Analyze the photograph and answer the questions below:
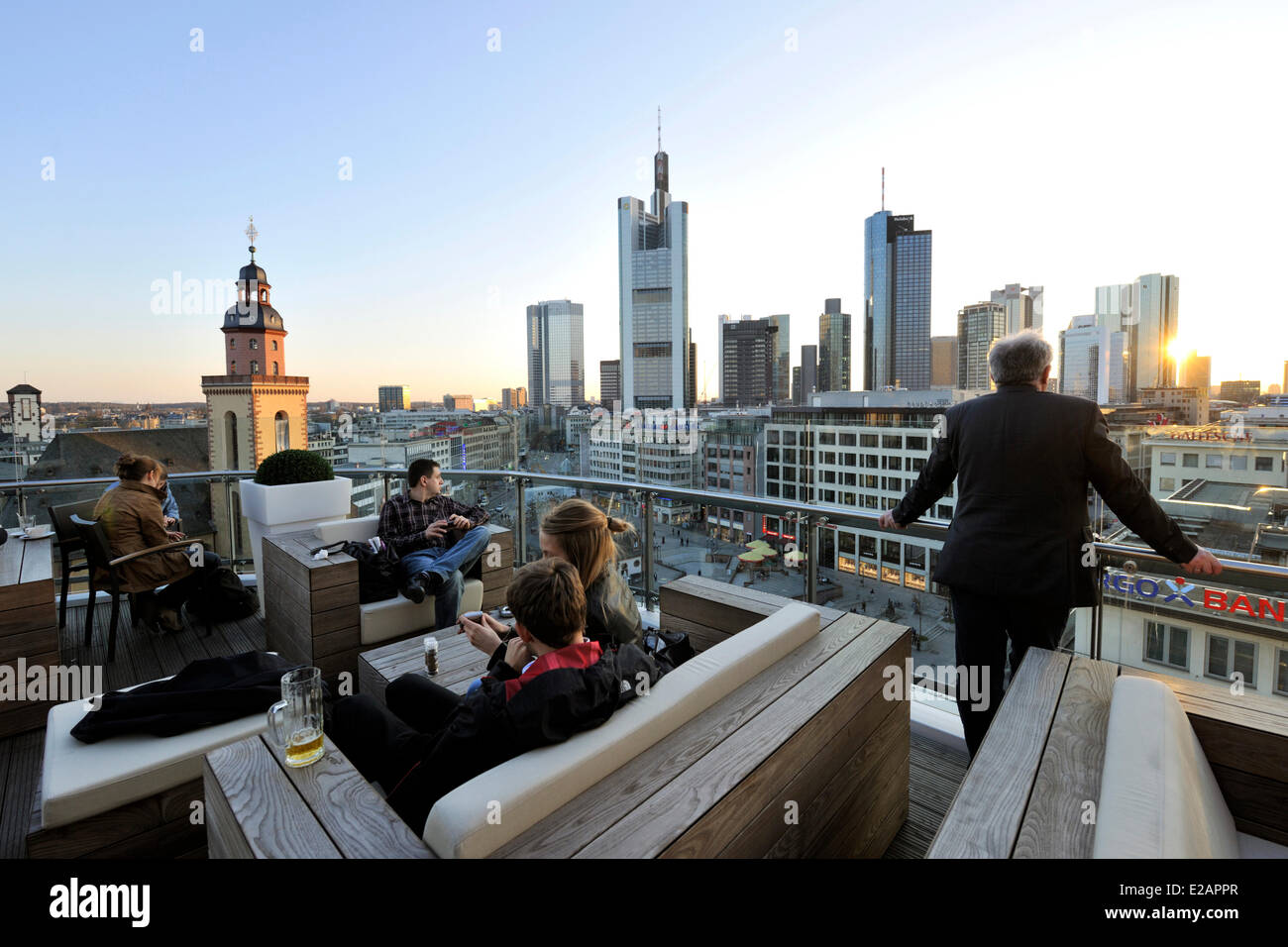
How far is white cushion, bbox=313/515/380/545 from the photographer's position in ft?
13.4

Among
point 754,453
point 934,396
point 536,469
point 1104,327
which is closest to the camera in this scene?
point 536,469

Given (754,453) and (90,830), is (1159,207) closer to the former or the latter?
(90,830)

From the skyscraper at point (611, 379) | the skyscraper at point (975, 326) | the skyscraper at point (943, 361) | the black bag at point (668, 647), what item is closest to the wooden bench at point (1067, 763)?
the black bag at point (668, 647)

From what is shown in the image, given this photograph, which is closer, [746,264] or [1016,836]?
[1016,836]

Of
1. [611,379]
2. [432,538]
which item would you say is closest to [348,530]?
[432,538]

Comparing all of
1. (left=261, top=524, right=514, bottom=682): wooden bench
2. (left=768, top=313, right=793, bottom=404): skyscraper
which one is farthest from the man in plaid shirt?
(left=768, top=313, right=793, bottom=404): skyscraper

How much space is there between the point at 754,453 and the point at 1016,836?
1490 inches

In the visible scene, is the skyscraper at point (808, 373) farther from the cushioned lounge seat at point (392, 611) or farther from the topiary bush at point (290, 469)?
the cushioned lounge seat at point (392, 611)

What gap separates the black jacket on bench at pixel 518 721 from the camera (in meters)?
1.21

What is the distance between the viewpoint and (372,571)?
363 centimetres

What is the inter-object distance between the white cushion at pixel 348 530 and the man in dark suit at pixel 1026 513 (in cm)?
355

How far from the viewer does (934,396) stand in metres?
31.0

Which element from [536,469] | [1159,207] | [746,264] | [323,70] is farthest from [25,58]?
[746,264]

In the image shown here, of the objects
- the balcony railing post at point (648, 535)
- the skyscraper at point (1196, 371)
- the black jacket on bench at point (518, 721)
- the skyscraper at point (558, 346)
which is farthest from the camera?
the skyscraper at point (558, 346)
